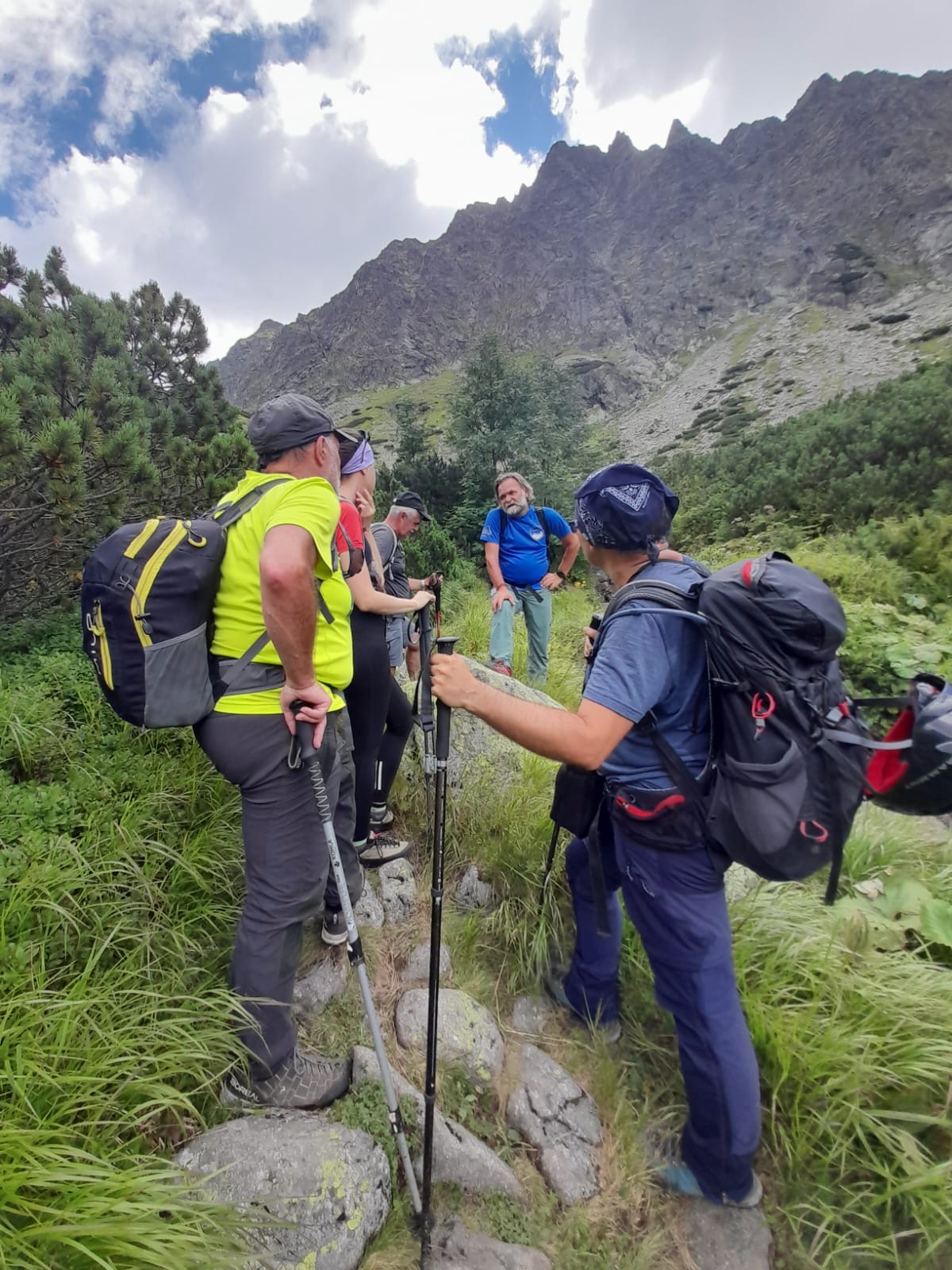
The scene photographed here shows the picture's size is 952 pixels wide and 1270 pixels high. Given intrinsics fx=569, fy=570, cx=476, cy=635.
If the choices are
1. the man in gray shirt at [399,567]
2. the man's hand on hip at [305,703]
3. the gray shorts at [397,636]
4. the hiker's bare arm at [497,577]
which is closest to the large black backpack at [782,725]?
the man's hand on hip at [305,703]

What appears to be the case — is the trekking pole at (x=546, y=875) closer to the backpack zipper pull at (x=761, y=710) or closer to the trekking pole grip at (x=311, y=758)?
the trekking pole grip at (x=311, y=758)

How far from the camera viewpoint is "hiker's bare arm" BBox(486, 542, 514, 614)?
5.69 metres

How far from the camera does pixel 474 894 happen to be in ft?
10.6

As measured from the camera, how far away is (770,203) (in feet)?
339

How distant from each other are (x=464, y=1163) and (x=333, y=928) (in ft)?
3.37

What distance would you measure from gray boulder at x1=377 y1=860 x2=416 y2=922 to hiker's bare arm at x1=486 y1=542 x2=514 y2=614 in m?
2.97

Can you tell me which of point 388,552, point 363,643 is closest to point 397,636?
point 388,552

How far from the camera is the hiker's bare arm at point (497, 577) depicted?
5691mm

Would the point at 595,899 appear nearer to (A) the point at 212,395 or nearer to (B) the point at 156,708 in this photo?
(B) the point at 156,708

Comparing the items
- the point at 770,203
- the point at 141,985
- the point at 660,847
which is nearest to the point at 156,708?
the point at 141,985

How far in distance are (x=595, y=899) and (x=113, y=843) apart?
6.49 ft

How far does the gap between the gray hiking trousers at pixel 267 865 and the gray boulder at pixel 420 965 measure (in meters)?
0.81

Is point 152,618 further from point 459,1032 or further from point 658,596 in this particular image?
point 459,1032

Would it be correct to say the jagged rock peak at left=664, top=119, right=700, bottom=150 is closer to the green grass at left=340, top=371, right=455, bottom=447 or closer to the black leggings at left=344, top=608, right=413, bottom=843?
the green grass at left=340, top=371, right=455, bottom=447
